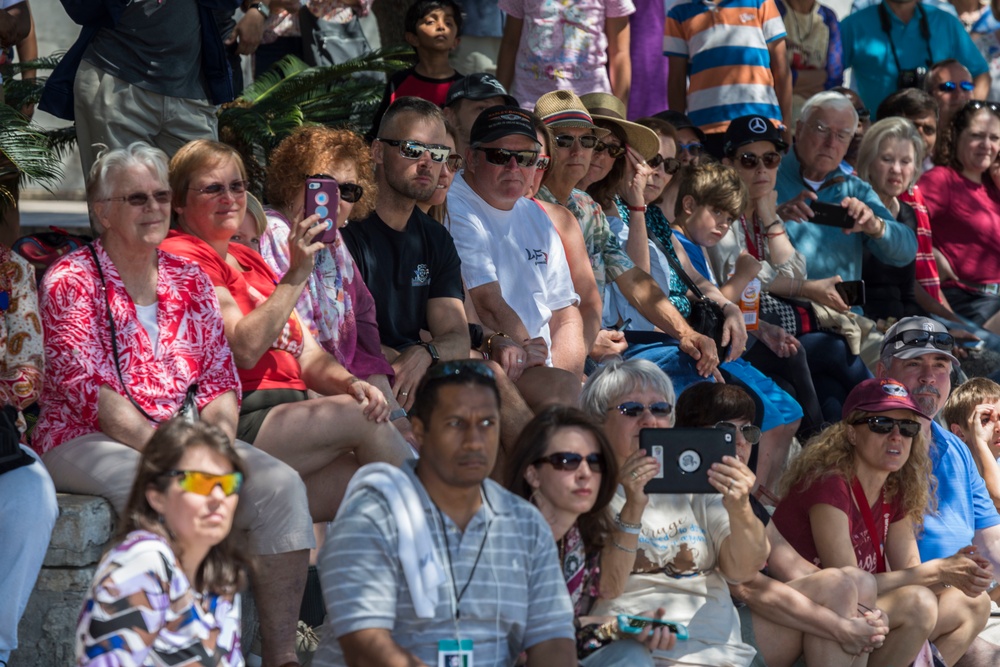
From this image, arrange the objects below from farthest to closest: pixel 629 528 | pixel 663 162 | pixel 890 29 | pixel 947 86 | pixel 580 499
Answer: pixel 890 29, pixel 947 86, pixel 663 162, pixel 629 528, pixel 580 499

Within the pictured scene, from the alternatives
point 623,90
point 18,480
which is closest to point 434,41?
point 623,90

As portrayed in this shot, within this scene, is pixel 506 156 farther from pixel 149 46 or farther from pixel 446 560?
pixel 446 560

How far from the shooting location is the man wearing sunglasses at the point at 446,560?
3725 millimetres

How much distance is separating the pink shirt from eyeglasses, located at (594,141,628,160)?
108 inches

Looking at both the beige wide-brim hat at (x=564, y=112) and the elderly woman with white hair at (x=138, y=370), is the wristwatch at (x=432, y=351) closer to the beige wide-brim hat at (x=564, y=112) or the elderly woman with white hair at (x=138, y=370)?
the elderly woman with white hair at (x=138, y=370)

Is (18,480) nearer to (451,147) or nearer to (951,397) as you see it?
(451,147)

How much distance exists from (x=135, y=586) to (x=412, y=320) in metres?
2.62

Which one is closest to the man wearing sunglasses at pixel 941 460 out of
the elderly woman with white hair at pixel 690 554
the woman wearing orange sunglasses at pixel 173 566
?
the elderly woman with white hair at pixel 690 554

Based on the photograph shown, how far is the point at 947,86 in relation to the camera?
1014cm

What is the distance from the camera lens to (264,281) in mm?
5500

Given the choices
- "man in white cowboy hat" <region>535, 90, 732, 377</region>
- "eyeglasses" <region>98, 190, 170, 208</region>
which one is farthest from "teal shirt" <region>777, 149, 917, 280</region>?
"eyeglasses" <region>98, 190, 170, 208</region>

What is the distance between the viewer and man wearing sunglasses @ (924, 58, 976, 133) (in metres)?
10.2

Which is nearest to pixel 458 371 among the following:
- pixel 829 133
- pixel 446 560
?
pixel 446 560

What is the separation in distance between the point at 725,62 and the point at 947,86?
206cm
